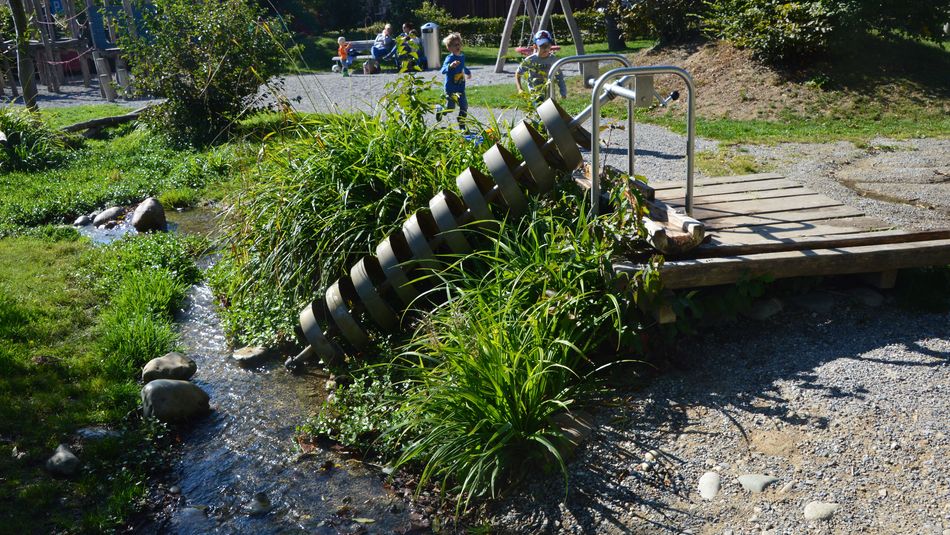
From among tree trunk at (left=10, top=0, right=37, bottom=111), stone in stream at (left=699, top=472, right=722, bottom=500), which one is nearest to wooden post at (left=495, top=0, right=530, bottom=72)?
tree trunk at (left=10, top=0, right=37, bottom=111)

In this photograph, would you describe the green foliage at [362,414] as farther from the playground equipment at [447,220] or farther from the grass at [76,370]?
the grass at [76,370]

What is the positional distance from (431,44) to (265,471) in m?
20.5

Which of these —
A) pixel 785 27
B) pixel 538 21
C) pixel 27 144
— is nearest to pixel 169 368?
pixel 27 144

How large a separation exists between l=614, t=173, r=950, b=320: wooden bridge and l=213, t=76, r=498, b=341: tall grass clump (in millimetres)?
1920

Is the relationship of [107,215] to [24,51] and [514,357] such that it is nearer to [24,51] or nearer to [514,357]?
[24,51]

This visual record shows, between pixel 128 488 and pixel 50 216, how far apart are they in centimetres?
647

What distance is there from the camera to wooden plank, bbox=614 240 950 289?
16.0 feet

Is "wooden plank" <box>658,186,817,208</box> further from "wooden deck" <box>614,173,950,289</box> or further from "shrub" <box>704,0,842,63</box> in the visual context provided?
"shrub" <box>704,0,842,63</box>

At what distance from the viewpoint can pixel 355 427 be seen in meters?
5.07

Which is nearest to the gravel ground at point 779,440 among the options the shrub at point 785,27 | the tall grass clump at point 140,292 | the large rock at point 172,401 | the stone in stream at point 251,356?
the large rock at point 172,401

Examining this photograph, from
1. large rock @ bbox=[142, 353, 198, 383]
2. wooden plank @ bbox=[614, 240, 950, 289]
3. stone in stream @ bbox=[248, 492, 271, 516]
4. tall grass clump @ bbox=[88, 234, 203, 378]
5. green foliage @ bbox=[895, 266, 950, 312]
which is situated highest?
Answer: wooden plank @ bbox=[614, 240, 950, 289]

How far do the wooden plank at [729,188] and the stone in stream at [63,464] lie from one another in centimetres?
439

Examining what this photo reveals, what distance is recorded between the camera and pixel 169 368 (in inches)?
233

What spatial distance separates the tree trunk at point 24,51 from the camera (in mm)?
14180
